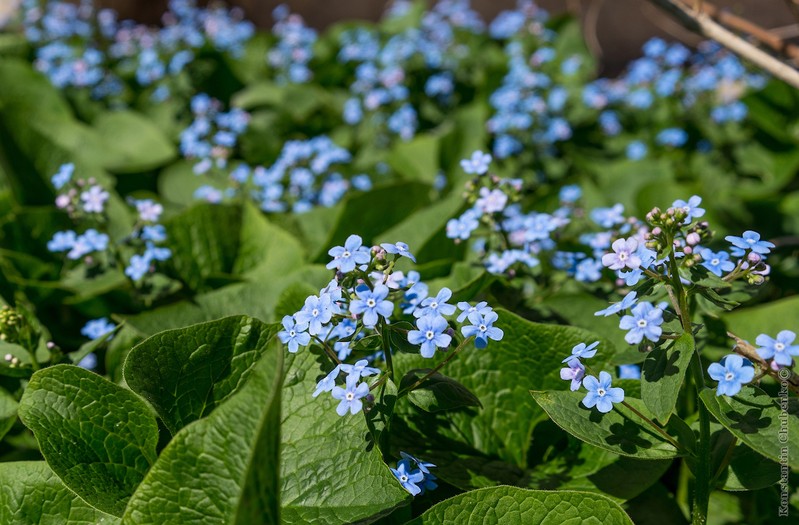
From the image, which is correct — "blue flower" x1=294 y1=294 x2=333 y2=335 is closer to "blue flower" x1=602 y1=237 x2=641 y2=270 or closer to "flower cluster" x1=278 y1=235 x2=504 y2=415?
"flower cluster" x1=278 y1=235 x2=504 y2=415

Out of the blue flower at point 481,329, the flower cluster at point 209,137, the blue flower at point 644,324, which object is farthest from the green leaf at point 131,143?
the blue flower at point 644,324

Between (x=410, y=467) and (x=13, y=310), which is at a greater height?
(x=13, y=310)

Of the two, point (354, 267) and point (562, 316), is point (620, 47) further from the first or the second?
point (354, 267)

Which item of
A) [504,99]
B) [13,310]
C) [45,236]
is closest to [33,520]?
[13,310]

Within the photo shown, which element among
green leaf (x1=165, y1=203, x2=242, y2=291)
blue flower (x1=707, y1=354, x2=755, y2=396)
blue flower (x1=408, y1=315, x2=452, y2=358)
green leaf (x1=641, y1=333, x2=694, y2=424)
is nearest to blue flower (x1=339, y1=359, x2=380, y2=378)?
blue flower (x1=408, y1=315, x2=452, y2=358)

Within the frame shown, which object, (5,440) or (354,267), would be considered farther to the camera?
(5,440)

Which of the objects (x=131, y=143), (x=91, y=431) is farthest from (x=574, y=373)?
(x=131, y=143)

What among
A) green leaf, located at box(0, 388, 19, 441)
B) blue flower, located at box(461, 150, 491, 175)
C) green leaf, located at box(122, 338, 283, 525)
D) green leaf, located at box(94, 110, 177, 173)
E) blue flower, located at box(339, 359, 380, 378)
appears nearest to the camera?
green leaf, located at box(122, 338, 283, 525)
